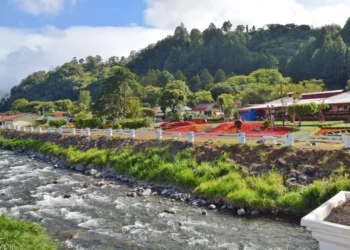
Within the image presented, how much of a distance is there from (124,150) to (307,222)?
18907 millimetres

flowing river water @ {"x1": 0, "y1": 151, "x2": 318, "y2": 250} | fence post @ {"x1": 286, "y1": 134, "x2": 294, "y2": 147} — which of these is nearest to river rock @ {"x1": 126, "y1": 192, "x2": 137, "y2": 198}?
flowing river water @ {"x1": 0, "y1": 151, "x2": 318, "y2": 250}

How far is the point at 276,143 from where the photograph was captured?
15922 millimetres

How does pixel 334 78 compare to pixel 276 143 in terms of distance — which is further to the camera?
pixel 334 78

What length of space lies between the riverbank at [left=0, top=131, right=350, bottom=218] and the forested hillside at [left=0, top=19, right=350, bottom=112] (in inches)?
1635

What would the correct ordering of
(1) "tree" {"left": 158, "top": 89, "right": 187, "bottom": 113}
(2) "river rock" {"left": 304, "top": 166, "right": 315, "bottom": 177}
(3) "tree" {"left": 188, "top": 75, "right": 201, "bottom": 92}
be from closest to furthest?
1. (2) "river rock" {"left": 304, "top": 166, "right": 315, "bottom": 177}
2. (1) "tree" {"left": 158, "top": 89, "right": 187, "bottom": 113}
3. (3) "tree" {"left": 188, "top": 75, "right": 201, "bottom": 92}

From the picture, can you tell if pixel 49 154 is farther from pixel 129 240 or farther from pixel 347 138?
pixel 347 138

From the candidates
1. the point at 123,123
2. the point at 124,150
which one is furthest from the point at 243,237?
the point at 123,123

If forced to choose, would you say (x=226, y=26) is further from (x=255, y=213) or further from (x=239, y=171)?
(x=255, y=213)

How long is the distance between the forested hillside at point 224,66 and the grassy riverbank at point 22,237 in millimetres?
51501

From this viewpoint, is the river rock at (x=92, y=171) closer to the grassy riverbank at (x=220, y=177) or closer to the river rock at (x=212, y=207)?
the grassy riverbank at (x=220, y=177)

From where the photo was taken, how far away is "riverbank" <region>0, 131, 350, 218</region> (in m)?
11.8

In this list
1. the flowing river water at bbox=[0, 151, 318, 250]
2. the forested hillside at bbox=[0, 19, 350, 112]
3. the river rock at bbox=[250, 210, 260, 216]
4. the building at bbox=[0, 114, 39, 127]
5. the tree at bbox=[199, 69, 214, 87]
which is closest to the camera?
the flowing river water at bbox=[0, 151, 318, 250]

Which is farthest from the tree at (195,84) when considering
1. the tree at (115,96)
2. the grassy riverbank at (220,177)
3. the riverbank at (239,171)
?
the riverbank at (239,171)

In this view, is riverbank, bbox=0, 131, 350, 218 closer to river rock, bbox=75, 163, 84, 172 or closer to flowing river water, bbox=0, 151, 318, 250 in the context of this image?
river rock, bbox=75, 163, 84, 172
